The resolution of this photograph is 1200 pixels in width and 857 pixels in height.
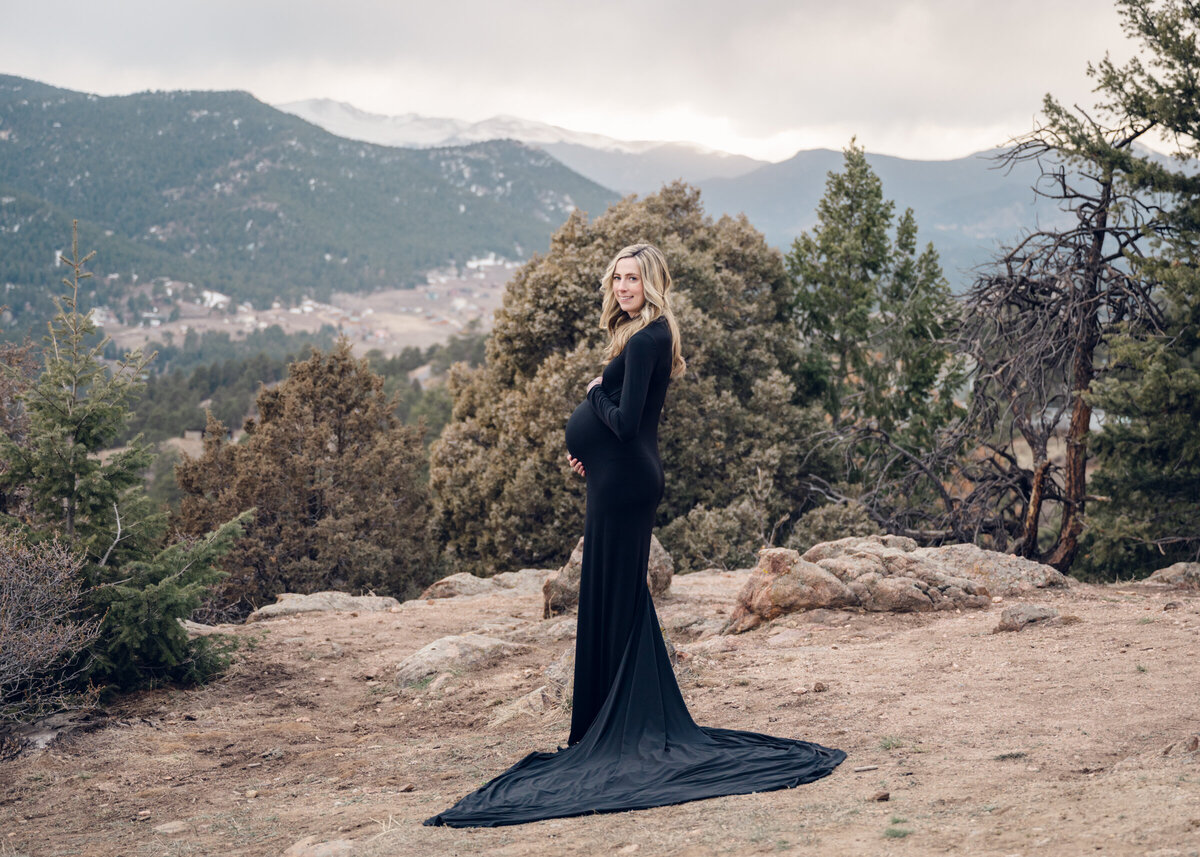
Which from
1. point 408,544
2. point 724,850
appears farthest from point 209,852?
point 408,544

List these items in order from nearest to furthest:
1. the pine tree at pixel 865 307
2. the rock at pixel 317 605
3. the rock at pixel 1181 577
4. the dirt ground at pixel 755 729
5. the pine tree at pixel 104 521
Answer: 1. the dirt ground at pixel 755 729
2. the pine tree at pixel 104 521
3. the rock at pixel 1181 577
4. the rock at pixel 317 605
5. the pine tree at pixel 865 307

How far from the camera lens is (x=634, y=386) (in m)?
4.82

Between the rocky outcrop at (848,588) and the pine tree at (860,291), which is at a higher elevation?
the pine tree at (860,291)

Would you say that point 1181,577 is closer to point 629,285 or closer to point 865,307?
point 629,285

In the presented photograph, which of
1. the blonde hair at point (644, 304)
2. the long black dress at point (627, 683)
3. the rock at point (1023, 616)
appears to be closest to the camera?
the long black dress at point (627, 683)

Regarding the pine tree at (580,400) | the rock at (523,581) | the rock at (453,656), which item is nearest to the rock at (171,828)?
the rock at (453,656)

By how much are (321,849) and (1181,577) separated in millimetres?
9757

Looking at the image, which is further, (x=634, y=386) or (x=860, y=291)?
(x=860, y=291)

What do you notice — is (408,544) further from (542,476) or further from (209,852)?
(209,852)

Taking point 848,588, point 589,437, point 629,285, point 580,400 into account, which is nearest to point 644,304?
point 629,285

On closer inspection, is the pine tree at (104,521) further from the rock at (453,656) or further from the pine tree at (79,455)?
the rock at (453,656)

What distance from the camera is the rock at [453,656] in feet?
25.8

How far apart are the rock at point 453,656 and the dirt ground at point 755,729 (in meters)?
0.19

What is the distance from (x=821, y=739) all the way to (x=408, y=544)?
16688 mm
